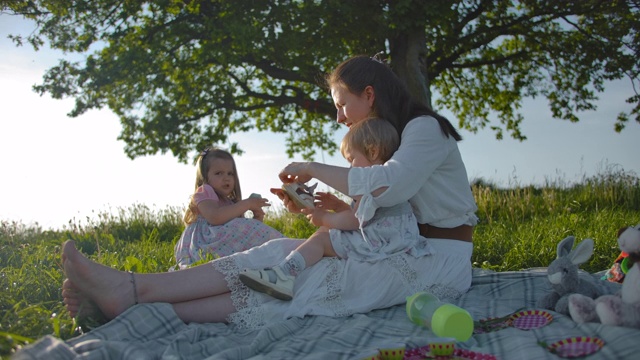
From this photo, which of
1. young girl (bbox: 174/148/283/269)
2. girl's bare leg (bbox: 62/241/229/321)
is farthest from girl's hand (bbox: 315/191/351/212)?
young girl (bbox: 174/148/283/269)

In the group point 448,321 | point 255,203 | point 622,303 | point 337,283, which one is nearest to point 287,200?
point 337,283

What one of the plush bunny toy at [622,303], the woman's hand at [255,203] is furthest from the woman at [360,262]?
the woman's hand at [255,203]

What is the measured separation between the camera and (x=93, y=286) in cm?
291

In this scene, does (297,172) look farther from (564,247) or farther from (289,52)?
(289,52)

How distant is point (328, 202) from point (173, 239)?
14.7ft

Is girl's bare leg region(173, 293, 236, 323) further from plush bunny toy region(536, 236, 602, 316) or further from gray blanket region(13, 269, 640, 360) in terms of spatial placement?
plush bunny toy region(536, 236, 602, 316)

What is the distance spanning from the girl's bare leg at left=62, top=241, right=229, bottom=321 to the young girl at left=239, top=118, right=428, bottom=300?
26 centimetres

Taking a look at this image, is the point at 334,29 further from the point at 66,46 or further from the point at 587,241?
the point at 587,241

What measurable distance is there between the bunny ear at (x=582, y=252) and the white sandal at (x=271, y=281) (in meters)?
1.56

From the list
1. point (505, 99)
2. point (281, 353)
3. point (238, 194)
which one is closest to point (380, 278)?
point (281, 353)

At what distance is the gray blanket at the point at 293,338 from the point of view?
2.35 meters

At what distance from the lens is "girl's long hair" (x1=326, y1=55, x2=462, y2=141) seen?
3.57 m

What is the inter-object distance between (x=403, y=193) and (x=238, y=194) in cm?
236

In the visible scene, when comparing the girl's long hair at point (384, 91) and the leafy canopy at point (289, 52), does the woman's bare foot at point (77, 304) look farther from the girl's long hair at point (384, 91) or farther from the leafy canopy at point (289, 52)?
the leafy canopy at point (289, 52)
